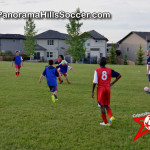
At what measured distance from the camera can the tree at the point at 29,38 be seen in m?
64.0

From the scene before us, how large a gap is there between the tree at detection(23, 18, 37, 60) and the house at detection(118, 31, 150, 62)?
28.3m

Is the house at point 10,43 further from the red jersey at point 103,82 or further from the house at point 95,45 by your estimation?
the red jersey at point 103,82

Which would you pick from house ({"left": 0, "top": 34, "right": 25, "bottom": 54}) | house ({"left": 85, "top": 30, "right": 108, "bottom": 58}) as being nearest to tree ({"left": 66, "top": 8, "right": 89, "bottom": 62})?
house ({"left": 85, "top": 30, "right": 108, "bottom": 58})

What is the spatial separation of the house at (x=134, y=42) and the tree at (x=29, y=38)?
28.3m

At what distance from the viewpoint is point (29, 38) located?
65125 millimetres

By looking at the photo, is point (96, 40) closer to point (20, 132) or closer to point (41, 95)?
point (41, 95)

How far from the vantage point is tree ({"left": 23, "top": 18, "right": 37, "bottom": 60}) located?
64.0 metres

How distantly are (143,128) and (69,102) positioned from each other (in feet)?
12.2

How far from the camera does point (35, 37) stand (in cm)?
6681

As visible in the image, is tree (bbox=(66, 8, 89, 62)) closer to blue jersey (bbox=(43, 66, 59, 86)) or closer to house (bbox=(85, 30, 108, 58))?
house (bbox=(85, 30, 108, 58))

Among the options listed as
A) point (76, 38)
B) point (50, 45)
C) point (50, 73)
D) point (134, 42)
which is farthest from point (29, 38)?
point (50, 73)

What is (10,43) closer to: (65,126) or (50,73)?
(50,73)

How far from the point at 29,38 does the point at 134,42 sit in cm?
3094

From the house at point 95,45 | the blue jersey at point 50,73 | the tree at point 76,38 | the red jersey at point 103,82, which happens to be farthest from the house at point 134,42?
the red jersey at point 103,82
